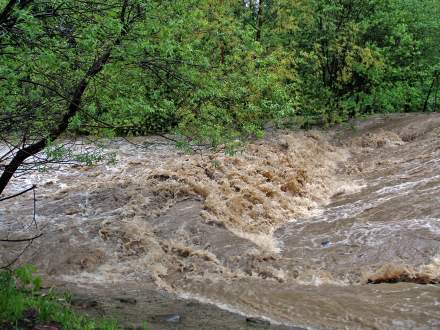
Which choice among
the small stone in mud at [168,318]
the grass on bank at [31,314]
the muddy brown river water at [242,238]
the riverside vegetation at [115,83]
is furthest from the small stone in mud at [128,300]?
the grass on bank at [31,314]

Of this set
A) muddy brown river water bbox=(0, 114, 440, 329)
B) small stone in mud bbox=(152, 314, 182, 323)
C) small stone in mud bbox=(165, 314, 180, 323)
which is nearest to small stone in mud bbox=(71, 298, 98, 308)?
muddy brown river water bbox=(0, 114, 440, 329)

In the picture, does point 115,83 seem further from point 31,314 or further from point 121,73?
point 31,314

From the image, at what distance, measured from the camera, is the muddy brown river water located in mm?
6574

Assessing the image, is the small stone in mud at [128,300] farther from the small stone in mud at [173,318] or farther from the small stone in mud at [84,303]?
the small stone in mud at [173,318]

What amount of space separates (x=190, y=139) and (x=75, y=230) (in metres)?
3.90

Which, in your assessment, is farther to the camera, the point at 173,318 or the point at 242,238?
the point at 242,238

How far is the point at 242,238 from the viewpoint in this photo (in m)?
9.18

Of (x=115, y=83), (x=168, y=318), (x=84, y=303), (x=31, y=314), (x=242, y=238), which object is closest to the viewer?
(x=31, y=314)

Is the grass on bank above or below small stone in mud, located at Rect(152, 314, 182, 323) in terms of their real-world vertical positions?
above

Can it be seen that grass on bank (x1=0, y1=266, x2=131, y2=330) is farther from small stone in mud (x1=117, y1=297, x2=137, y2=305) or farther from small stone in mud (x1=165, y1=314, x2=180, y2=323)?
small stone in mud (x1=117, y1=297, x2=137, y2=305)

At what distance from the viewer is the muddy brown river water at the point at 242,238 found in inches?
259

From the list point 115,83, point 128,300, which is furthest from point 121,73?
point 128,300

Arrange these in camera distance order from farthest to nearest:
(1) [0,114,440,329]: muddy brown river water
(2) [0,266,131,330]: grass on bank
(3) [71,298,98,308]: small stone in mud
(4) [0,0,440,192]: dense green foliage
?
(1) [0,114,440,329]: muddy brown river water
(3) [71,298,98,308]: small stone in mud
(4) [0,0,440,192]: dense green foliage
(2) [0,266,131,330]: grass on bank

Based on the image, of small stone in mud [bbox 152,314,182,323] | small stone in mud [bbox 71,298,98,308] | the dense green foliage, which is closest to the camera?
the dense green foliage
